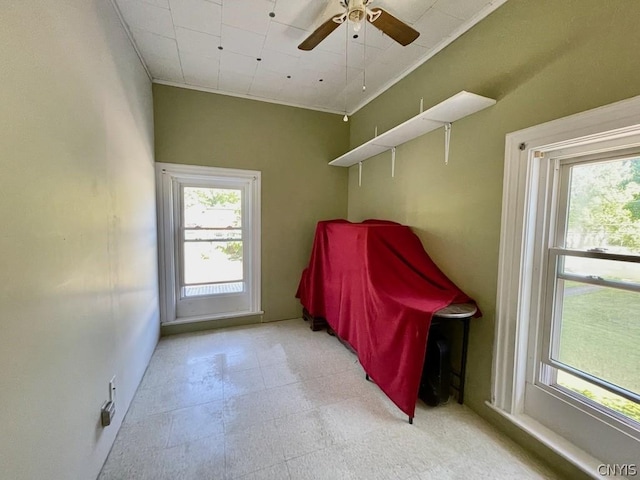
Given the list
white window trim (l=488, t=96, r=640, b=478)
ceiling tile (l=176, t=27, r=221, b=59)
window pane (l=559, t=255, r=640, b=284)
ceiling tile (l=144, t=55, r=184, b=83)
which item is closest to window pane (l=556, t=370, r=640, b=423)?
white window trim (l=488, t=96, r=640, b=478)

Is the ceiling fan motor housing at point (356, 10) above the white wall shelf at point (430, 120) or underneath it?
above

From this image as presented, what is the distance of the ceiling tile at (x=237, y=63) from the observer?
232 cm

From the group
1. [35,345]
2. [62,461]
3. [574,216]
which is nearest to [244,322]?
[62,461]

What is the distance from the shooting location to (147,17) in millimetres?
1864

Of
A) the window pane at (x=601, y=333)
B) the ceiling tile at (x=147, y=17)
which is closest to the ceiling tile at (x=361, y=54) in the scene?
the ceiling tile at (x=147, y=17)

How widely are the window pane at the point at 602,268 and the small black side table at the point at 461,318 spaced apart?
0.55 m

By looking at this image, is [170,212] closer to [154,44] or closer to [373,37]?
[154,44]

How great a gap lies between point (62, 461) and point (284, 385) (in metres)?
1.34

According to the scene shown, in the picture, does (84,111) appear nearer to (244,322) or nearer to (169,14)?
(169,14)

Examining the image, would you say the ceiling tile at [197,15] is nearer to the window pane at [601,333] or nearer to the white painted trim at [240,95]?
the white painted trim at [240,95]

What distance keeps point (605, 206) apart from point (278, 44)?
8.15 ft

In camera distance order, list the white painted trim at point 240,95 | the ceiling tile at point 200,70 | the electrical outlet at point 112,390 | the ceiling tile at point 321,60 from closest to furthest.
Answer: the electrical outlet at point 112,390, the ceiling tile at point 321,60, the ceiling tile at point 200,70, the white painted trim at point 240,95

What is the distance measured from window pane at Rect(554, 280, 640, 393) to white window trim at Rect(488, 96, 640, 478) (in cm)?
16

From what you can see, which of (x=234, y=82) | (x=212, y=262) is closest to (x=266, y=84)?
(x=234, y=82)
